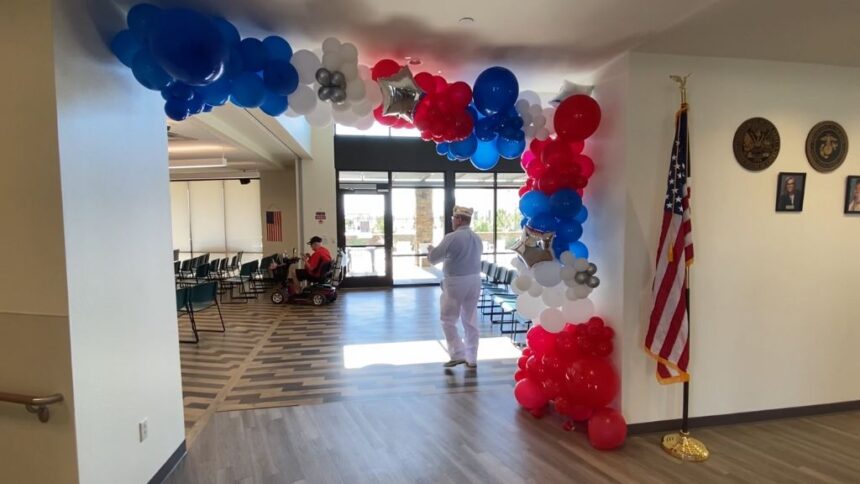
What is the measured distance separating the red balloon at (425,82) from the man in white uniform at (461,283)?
176 centimetres

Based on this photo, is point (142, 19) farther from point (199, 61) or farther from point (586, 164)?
point (586, 164)

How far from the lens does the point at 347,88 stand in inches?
103

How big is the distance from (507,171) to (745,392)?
280 inches

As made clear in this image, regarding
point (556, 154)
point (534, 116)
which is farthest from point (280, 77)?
point (556, 154)

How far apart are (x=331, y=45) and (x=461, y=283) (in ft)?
8.92

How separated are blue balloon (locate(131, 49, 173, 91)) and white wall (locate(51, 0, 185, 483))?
0.54 ft

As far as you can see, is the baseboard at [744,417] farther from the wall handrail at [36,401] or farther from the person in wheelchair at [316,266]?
the person in wheelchair at [316,266]

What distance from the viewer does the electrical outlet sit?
232 centimetres

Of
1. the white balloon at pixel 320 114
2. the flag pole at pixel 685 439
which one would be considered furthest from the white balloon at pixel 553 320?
the white balloon at pixel 320 114

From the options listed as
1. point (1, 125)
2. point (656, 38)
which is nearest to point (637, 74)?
point (656, 38)

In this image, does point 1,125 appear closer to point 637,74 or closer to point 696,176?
point 637,74

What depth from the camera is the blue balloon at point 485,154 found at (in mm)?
3424

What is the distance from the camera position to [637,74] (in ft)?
9.59

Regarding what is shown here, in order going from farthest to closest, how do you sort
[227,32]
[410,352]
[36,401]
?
1. [410,352]
2. [227,32]
3. [36,401]
